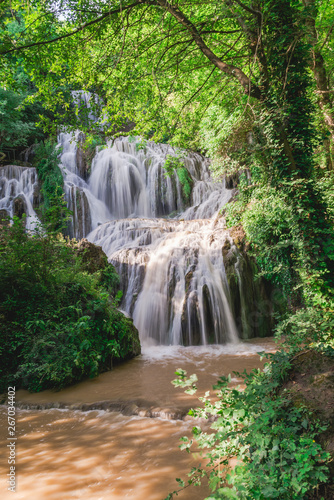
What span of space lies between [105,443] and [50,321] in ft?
10.8

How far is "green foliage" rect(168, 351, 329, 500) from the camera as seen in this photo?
1.76m

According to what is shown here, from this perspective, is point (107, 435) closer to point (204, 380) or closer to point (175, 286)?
point (204, 380)

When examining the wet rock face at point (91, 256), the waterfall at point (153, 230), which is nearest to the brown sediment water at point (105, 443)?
the waterfall at point (153, 230)

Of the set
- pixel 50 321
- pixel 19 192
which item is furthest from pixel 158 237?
pixel 19 192

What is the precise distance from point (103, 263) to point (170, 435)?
23.2 feet

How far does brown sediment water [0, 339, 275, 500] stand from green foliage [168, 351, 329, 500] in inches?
19.9

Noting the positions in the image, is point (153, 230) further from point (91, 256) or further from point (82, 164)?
point (82, 164)

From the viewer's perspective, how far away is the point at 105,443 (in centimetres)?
319

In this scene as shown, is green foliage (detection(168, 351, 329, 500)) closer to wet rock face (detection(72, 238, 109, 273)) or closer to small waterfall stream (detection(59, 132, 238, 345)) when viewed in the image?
small waterfall stream (detection(59, 132, 238, 345))

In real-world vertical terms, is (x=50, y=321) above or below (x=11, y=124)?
below

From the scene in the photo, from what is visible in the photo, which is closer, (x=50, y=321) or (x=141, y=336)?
(x=50, y=321)

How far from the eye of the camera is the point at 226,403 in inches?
94.6

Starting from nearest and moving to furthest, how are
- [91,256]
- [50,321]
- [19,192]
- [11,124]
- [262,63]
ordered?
[262,63], [50,321], [91,256], [19,192], [11,124]

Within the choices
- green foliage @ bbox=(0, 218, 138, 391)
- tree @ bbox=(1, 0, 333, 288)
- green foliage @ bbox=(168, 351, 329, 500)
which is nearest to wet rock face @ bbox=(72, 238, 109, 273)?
green foliage @ bbox=(0, 218, 138, 391)
